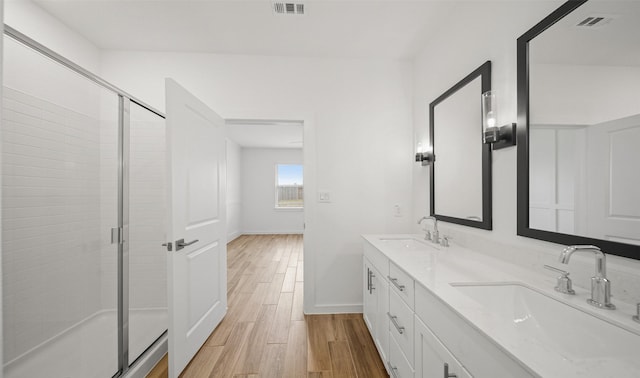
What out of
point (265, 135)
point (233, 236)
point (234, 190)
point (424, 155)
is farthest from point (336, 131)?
point (233, 236)

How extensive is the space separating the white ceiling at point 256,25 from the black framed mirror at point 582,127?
1.03 m

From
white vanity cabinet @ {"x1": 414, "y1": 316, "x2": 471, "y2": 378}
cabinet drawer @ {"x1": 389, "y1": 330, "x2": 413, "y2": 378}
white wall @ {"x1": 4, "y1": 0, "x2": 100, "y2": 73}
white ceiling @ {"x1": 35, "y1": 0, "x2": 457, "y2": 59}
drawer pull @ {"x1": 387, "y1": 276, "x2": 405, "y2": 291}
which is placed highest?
white ceiling @ {"x1": 35, "y1": 0, "x2": 457, "y2": 59}

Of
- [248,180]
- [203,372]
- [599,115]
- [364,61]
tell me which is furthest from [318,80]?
[248,180]

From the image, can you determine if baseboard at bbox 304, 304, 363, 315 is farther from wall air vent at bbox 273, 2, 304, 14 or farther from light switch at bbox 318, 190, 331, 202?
wall air vent at bbox 273, 2, 304, 14

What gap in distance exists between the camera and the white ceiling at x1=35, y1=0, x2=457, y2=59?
189cm

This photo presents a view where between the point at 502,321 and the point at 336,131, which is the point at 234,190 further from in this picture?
the point at 502,321

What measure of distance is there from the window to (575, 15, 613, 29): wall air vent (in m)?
6.80

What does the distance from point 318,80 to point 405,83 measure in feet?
3.05

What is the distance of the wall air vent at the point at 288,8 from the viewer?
186 centimetres

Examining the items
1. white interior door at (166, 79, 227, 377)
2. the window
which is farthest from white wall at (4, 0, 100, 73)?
the window

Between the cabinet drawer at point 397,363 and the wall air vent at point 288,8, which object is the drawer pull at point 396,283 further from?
the wall air vent at point 288,8

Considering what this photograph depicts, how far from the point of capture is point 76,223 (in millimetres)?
1939

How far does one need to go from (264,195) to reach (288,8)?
19.7 feet

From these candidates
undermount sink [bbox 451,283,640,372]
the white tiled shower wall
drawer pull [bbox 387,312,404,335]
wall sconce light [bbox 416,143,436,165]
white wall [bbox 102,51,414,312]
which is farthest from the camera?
white wall [bbox 102,51,414,312]
